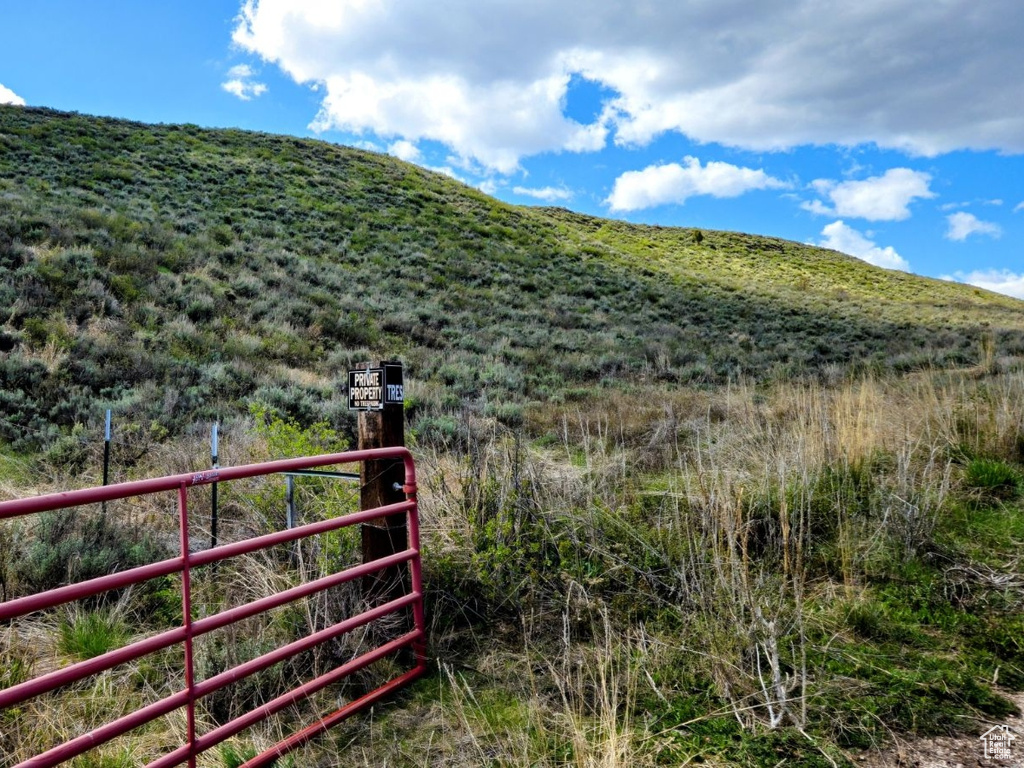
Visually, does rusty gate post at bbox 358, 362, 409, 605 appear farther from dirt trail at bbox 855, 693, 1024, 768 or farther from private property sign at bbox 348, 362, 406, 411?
dirt trail at bbox 855, 693, 1024, 768

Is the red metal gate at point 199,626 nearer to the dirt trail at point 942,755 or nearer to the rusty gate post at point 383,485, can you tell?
the rusty gate post at point 383,485

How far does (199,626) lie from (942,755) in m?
3.23

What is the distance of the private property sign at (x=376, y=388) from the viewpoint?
12.9 feet

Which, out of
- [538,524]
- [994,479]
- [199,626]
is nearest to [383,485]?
[538,524]

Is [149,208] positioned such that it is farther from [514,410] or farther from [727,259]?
[727,259]

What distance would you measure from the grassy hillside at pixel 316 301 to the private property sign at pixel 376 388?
475 cm

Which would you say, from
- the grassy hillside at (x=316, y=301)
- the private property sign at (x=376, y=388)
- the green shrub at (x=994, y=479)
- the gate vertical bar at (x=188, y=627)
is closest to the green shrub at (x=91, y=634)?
the gate vertical bar at (x=188, y=627)

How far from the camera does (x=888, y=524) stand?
15.7 feet

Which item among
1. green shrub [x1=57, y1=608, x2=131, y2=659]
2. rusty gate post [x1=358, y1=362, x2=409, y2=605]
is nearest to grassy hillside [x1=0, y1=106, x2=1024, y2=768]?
green shrub [x1=57, y1=608, x2=131, y2=659]

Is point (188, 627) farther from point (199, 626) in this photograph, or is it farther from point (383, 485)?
point (383, 485)

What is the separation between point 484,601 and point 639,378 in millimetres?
10725

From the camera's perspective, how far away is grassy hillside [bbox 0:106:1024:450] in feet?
32.7

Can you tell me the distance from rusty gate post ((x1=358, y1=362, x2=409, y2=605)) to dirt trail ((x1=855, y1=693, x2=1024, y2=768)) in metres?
2.62

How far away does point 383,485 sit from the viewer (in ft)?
12.8
